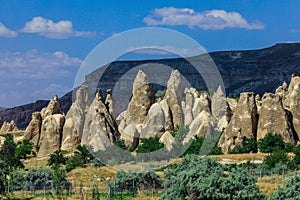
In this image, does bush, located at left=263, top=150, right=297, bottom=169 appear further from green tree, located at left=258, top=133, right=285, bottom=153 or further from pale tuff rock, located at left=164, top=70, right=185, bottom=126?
pale tuff rock, located at left=164, top=70, right=185, bottom=126

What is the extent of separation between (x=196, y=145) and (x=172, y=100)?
395 inches

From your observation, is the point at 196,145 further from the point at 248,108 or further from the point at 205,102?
the point at 205,102

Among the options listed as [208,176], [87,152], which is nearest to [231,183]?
[208,176]

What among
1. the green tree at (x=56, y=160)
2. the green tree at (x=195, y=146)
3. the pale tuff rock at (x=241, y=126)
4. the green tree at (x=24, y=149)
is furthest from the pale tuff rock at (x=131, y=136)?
the green tree at (x=24, y=149)

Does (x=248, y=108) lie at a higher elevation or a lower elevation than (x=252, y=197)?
higher

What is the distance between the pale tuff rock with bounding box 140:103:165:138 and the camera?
164 feet

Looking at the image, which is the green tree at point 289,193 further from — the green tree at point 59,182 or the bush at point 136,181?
the green tree at point 59,182

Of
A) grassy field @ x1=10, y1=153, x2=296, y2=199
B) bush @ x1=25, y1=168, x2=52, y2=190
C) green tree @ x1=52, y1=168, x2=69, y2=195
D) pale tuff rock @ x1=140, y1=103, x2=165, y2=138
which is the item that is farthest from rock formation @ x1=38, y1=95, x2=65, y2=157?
green tree @ x1=52, y1=168, x2=69, y2=195

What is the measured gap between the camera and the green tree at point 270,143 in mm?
41522

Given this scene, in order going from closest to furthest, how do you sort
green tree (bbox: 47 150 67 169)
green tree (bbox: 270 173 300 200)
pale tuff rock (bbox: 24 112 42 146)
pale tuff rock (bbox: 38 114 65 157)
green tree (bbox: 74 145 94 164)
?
green tree (bbox: 270 173 300 200)
green tree (bbox: 74 145 94 164)
green tree (bbox: 47 150 67 169)
pale tuff rock (bbox: 38 114 65 157)
pale tuff rock (bbox: 24 112 42 146)

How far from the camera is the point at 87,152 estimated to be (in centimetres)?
4472

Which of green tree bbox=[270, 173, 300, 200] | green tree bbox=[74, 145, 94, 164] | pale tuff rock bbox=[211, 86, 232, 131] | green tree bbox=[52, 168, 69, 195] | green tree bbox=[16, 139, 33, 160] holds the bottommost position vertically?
green tree bbox=[270, 173, 300, 200]

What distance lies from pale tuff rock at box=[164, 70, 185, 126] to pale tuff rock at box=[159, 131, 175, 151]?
4815 mm

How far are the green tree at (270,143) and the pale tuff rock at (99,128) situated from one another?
38.3 feet
